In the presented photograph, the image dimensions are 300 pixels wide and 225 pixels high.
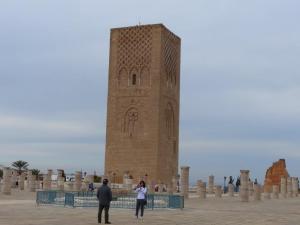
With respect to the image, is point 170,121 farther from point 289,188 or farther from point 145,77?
point 289,188

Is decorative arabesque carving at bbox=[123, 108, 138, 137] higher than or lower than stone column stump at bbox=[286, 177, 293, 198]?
higher

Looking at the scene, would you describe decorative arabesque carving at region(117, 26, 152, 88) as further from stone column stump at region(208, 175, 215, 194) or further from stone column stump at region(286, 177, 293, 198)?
stone column stump at region(286, 177, 293, 198)

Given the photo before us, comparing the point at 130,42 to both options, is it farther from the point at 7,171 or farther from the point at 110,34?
the point at 7,171

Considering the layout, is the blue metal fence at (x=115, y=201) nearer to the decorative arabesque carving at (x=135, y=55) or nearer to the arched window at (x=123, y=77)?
the decorative arabesque carving at (x=135, y=55)

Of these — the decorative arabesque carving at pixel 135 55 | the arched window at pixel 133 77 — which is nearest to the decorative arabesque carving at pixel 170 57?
the decorative arabesque carving at pixel 135 55

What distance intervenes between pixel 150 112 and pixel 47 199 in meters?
19.5

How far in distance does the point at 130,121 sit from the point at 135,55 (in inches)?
172

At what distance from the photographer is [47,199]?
17406 millimetres

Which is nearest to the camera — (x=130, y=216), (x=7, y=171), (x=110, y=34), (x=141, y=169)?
(x=130, y=216)

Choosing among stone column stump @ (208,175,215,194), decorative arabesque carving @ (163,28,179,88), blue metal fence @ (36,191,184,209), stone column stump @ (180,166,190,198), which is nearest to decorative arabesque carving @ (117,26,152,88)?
decorative arabesque carving @ (163,28,179,88)

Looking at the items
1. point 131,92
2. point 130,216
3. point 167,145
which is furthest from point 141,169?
point 130,216

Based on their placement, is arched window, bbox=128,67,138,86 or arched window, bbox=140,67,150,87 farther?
arched window, bbox=128,67,138,86

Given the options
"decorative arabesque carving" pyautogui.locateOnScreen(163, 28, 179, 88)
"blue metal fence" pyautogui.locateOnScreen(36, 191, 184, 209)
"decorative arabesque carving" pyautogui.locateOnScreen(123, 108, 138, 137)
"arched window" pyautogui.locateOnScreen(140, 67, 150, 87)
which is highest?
"decorative arabesque carving" pyautogui.locateOnScreen(163, 28, 179, 88)

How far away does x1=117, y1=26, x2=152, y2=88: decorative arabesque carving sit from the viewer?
37188mm
